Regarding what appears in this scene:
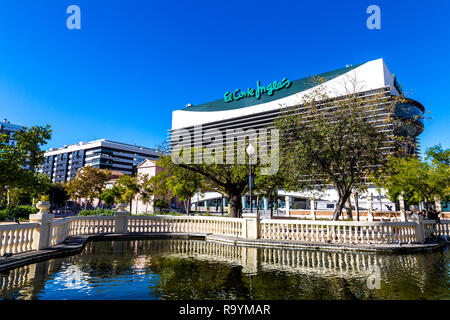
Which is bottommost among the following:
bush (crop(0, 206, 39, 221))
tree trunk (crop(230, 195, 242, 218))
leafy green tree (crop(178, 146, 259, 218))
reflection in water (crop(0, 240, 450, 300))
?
reflection in water (crop(0, 240, 450, 300))

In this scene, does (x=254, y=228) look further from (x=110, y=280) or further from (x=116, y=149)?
(x=116, y=149)

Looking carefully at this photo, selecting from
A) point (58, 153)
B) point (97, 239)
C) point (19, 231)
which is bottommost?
point (97, 239)

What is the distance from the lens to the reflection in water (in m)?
5.44

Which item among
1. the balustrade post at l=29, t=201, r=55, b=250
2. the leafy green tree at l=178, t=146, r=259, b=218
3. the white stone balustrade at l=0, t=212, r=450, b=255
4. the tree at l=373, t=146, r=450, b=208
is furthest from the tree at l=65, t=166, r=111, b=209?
the tree at l=373, t=146, r=450, b=208

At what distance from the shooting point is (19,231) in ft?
27.9

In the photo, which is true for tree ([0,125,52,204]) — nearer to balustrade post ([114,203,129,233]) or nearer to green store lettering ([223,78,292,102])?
balustrade post ([114,203,129,233])

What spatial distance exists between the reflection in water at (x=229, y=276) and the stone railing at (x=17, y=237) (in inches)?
41.3

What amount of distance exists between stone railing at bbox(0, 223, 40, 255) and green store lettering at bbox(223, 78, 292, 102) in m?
77.1

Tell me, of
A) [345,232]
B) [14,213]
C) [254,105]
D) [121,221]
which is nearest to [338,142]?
[345,232]

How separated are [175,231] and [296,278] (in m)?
10.3

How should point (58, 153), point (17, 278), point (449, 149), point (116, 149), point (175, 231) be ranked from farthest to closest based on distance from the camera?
point (58, 153) < point (116, 149) < point (449, 149) < point (175, 231) < point (17, 278)

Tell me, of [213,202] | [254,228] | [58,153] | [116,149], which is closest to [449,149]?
[254,228]
